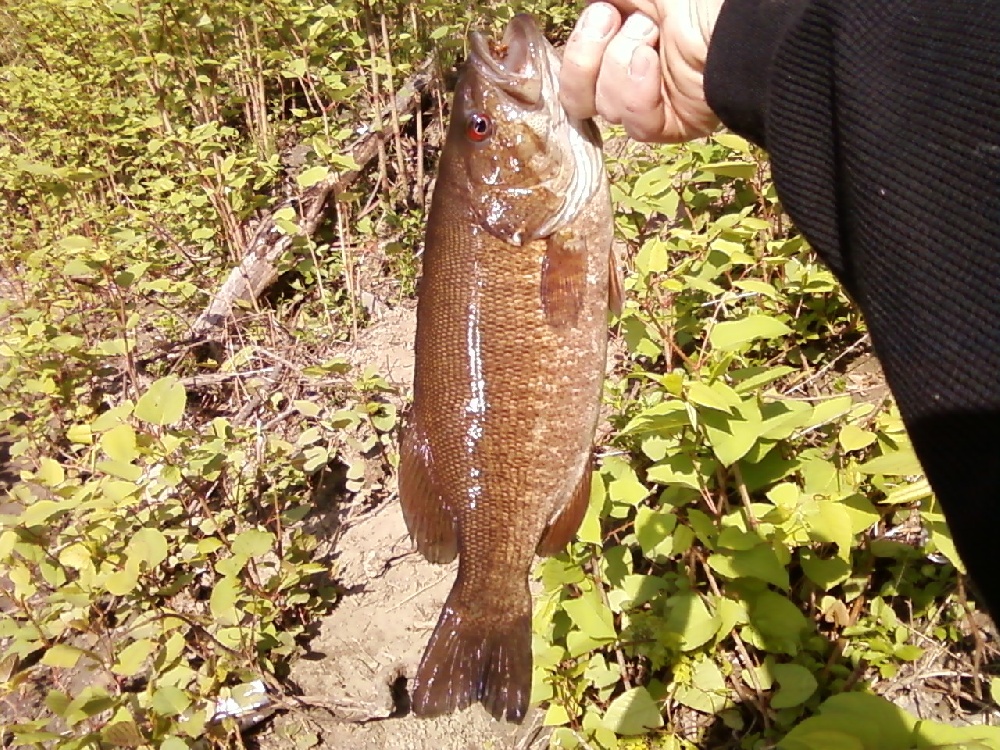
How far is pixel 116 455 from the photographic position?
266 cm

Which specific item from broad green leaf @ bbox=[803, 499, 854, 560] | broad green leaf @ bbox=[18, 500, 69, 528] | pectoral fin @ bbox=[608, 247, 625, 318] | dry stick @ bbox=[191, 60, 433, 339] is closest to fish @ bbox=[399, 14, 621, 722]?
pectoral fin @ bbox=[608, 247, 625, 318]

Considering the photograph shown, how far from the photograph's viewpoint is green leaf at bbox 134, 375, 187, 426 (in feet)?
8.64

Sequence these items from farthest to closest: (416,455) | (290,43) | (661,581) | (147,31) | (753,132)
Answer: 1. (290,43)
2. (147,31)
3. (661,581)
4. (416,455)
5. (753,132)

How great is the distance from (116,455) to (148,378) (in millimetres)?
2759

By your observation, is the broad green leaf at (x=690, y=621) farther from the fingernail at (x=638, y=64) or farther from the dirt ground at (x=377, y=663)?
the fingernail at (x=638, y=64)

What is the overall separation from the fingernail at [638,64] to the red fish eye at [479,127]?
39 cm

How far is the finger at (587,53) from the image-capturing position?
179 centimetres

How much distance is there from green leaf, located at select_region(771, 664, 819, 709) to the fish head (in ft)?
5.10

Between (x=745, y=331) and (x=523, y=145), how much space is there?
775 millimetres

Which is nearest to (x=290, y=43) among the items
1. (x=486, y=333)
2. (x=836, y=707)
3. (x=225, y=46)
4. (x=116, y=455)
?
(x=225, y=46)

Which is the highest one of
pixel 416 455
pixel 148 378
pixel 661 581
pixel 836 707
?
pixel 416 455

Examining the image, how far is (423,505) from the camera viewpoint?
6.74ft

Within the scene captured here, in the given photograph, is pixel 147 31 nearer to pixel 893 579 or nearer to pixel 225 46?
pixel 225 46

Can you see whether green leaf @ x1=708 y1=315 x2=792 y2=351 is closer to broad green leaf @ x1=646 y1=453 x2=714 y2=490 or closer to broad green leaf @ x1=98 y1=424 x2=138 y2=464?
broad green leaf @ x1=646 y1=453 x2=714 y2=490
